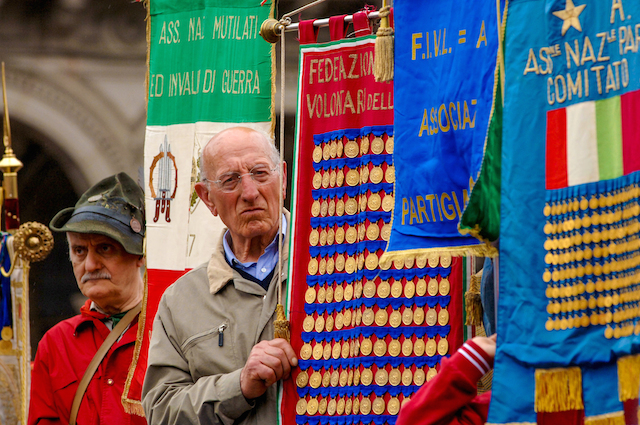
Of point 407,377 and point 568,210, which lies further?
point 407,377

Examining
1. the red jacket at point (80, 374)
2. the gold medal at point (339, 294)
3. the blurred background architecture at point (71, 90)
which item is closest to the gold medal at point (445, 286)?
the gold medal at point (339, 294)

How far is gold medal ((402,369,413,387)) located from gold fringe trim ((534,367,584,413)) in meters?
0.72

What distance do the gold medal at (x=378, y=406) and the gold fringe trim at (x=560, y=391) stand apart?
2.56ft

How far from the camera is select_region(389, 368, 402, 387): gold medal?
241 centimetres

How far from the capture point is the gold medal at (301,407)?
2.52 metres

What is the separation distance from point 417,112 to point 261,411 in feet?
3.54

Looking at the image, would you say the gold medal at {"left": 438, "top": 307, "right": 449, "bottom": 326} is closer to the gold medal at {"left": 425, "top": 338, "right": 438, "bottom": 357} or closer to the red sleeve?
the gold medal at {"left": 425, "top": 338, "right": 438, "bottom": 357}

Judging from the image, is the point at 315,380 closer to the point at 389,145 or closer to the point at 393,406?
the point at 393,406

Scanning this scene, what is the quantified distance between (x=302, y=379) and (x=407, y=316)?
15.2 inches

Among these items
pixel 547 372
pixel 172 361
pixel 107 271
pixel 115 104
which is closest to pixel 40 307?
pixel 115 104

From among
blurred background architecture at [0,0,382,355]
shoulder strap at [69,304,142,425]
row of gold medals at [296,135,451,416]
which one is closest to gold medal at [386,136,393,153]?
row of gold medals at [296,135,451,416]

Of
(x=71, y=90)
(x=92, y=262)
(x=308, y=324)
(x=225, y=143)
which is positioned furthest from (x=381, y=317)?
(x=71, y=90)

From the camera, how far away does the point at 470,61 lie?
2.10 metres

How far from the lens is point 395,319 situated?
244 centimetres
